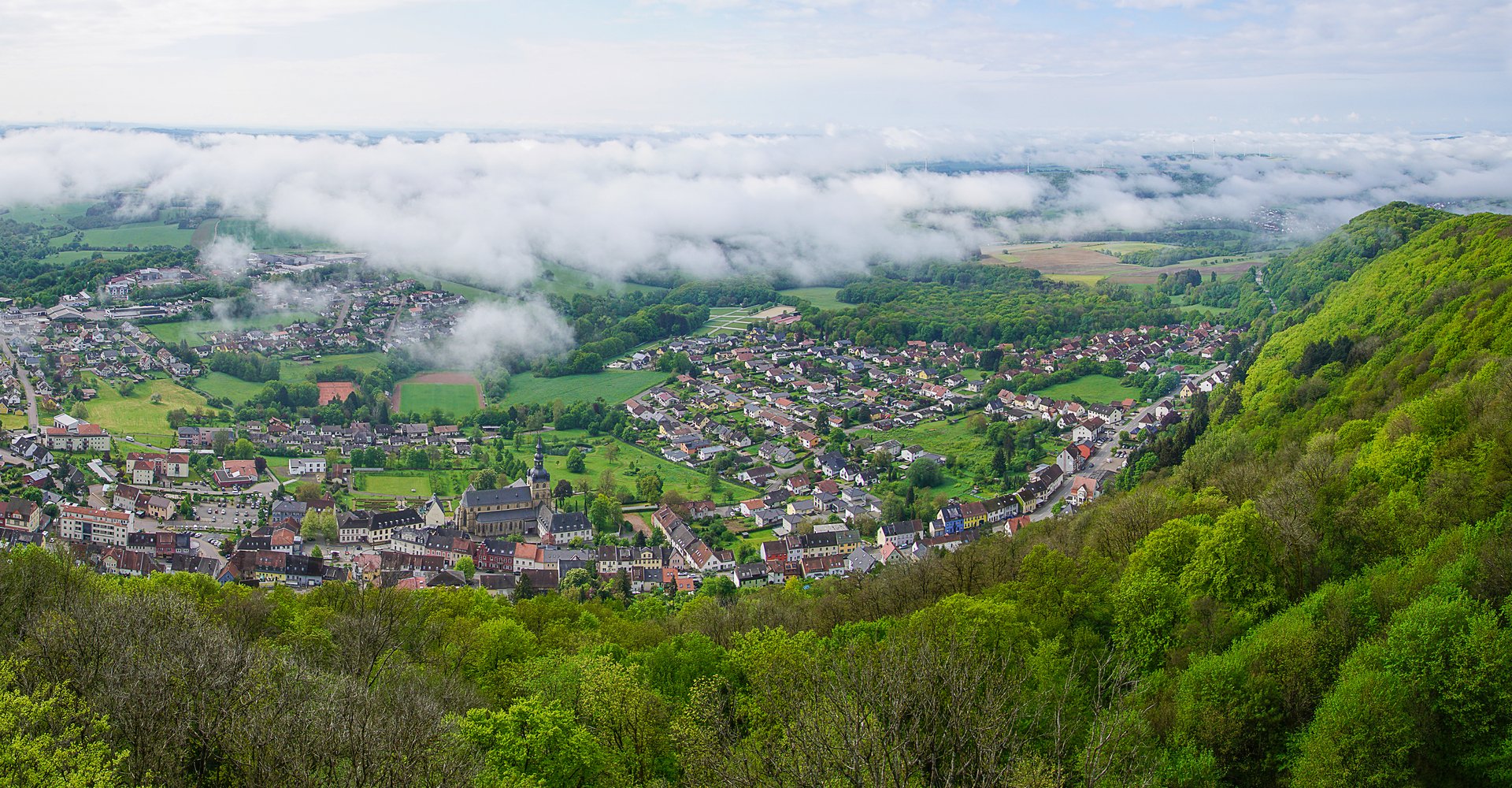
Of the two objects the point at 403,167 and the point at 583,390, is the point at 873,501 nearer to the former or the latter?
the point at 583,390

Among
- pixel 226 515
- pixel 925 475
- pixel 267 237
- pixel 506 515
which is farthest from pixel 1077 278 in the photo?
pixel 226 515

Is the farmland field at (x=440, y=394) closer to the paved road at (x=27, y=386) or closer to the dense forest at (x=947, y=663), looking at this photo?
the paved road at (x=27, y=386)

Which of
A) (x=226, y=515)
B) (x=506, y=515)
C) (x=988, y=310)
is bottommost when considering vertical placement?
(x=226, y=515)

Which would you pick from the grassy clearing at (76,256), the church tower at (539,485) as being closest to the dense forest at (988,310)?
the church tower at (539,485)

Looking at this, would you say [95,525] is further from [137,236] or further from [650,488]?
[137,236]

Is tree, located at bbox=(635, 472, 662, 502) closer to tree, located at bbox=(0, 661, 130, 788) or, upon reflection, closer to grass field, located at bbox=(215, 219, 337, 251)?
tree, located at bbox=(0, 661, 130, 788)

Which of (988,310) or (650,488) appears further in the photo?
(988,310)
